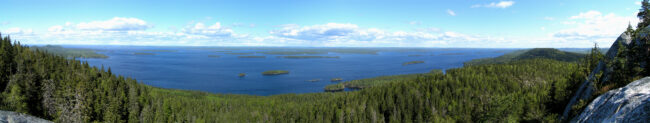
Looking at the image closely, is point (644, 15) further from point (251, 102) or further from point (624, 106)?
point (251, 102)

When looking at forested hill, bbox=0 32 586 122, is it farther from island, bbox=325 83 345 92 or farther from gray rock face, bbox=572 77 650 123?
island, bbox=325 83 345 92

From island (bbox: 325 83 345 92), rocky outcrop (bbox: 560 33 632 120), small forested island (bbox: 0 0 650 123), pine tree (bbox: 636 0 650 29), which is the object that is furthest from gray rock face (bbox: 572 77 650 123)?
island (bbox: 325 83 345 92)

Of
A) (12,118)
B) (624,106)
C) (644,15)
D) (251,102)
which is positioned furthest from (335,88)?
(624,106)

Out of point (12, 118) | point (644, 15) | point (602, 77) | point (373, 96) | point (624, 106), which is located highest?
point (644, 15)

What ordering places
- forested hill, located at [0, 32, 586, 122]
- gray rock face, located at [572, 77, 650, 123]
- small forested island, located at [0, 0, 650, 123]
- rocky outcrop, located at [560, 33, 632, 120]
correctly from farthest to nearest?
1. forested hill, located at [0, 32, 586, 122]
2. small forested island, located at [0, 0, 650, 123]
3. rocky outcrop, located at [560, 33, 632, 120]
4. gray rock face, located at [572, 77, 650, 123]

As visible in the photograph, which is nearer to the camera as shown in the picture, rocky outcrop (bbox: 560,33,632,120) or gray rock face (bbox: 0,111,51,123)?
rocky outcrop (bbox: 560,33,632,120)

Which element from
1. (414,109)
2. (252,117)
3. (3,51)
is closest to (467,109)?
(414,109)

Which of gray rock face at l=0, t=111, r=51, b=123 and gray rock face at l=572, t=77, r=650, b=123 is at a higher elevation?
gray rock face at l=572, t=77, r=650, b=123
